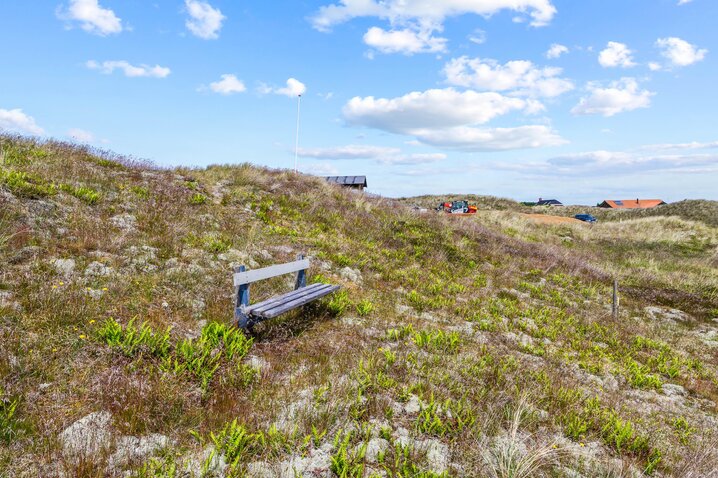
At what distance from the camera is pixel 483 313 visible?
8.81 metres

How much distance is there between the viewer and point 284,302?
19.4ft

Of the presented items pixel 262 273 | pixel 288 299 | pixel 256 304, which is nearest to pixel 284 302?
pixel 288 299

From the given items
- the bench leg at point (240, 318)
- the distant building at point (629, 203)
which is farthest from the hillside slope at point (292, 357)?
the distant building at point (629, 203)

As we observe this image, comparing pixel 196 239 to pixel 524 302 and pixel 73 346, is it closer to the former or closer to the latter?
pixel 73 346

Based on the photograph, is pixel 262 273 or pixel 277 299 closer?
pixel 262 273

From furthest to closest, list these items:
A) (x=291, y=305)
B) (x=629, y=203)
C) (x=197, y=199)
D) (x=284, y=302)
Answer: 1. (x=629, y=203)
2. (x=197, y=199)
3. (x=284, y=302)
4. (x=291, y=305)

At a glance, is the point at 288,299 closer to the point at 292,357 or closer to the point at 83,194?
the point at 292,357

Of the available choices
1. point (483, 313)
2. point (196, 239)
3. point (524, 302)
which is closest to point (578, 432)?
point (483, 313)

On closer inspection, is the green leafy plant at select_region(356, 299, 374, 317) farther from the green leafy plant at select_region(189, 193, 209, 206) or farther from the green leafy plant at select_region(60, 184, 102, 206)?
the green leafy plant at select_region(60, 184, 102, 206)

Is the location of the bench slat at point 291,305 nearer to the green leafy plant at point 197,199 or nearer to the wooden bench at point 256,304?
the wooden bench at point 256,304

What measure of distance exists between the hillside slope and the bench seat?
440 mm

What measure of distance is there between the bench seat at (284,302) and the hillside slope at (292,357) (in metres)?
0.44

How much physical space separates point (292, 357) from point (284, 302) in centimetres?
104

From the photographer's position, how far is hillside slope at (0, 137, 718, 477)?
3.30 m
